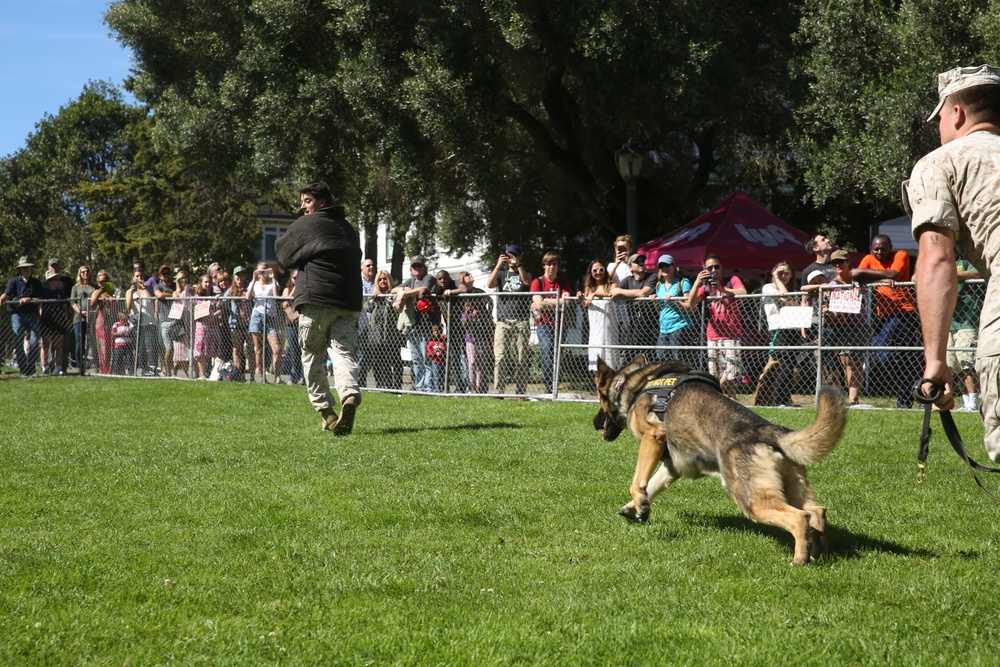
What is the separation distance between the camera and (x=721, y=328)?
12.0m

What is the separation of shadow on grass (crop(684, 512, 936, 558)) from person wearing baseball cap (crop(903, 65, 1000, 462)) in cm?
159

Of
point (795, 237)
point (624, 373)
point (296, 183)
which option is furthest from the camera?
point (296, 183)

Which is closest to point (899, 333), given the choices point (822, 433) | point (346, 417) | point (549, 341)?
point (549, 341)

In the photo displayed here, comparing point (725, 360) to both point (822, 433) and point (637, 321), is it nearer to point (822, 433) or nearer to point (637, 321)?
point (637, 321)

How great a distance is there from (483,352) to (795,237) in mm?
6947

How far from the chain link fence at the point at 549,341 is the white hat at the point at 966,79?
24.6ft

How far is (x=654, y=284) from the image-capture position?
1293 centimetres

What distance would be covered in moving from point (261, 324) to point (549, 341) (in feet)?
17.1

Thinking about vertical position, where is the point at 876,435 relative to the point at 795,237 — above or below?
below

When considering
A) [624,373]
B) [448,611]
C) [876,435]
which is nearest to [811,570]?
[448,611]

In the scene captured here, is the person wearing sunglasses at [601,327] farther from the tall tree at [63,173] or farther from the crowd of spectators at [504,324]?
the tall tree at [63,173]

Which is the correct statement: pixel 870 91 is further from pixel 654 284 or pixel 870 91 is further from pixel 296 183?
pixel 296 183

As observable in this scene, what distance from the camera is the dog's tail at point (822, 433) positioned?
4309 millimetres

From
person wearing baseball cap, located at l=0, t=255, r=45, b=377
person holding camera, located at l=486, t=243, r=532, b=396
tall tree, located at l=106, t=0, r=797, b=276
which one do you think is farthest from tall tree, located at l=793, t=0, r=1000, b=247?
person wearing baseball cap, located at l=0, t=255, r=45, b=377
